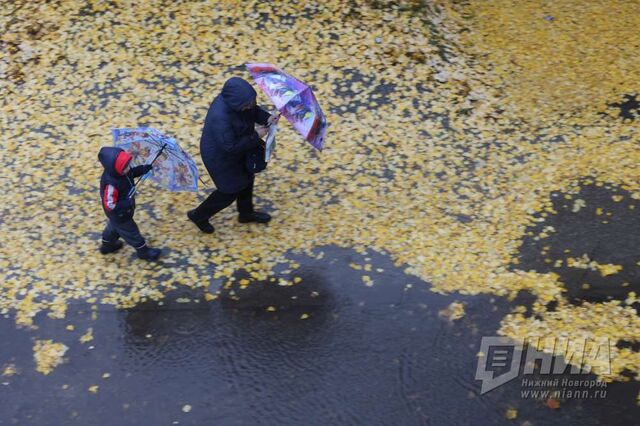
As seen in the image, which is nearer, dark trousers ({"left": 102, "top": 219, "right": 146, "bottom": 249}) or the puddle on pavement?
the puddle on pavement

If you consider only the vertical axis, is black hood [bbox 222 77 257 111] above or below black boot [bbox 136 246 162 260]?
above

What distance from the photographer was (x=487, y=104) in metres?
9.90

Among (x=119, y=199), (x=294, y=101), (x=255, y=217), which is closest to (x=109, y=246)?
(x=119, y=199)

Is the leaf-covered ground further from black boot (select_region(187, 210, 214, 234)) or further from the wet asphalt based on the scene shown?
the wet asphalt

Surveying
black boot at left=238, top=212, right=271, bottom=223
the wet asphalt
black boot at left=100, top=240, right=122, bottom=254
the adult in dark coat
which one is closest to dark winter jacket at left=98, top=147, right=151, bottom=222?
black boot at left=100, top=240, right=122, bottom=254

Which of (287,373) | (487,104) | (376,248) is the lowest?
(287,373)

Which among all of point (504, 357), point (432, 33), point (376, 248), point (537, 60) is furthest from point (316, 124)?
point (537, 60)

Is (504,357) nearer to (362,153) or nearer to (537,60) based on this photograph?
(362,153)

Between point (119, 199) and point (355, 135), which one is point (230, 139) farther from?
point (355, 135)

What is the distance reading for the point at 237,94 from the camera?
6.61m

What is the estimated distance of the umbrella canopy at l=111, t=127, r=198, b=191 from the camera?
6930 mm

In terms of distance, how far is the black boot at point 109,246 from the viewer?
7512mm

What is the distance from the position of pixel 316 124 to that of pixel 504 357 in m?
2.94

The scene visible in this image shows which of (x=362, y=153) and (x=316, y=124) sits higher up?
(x=316, y=124)
